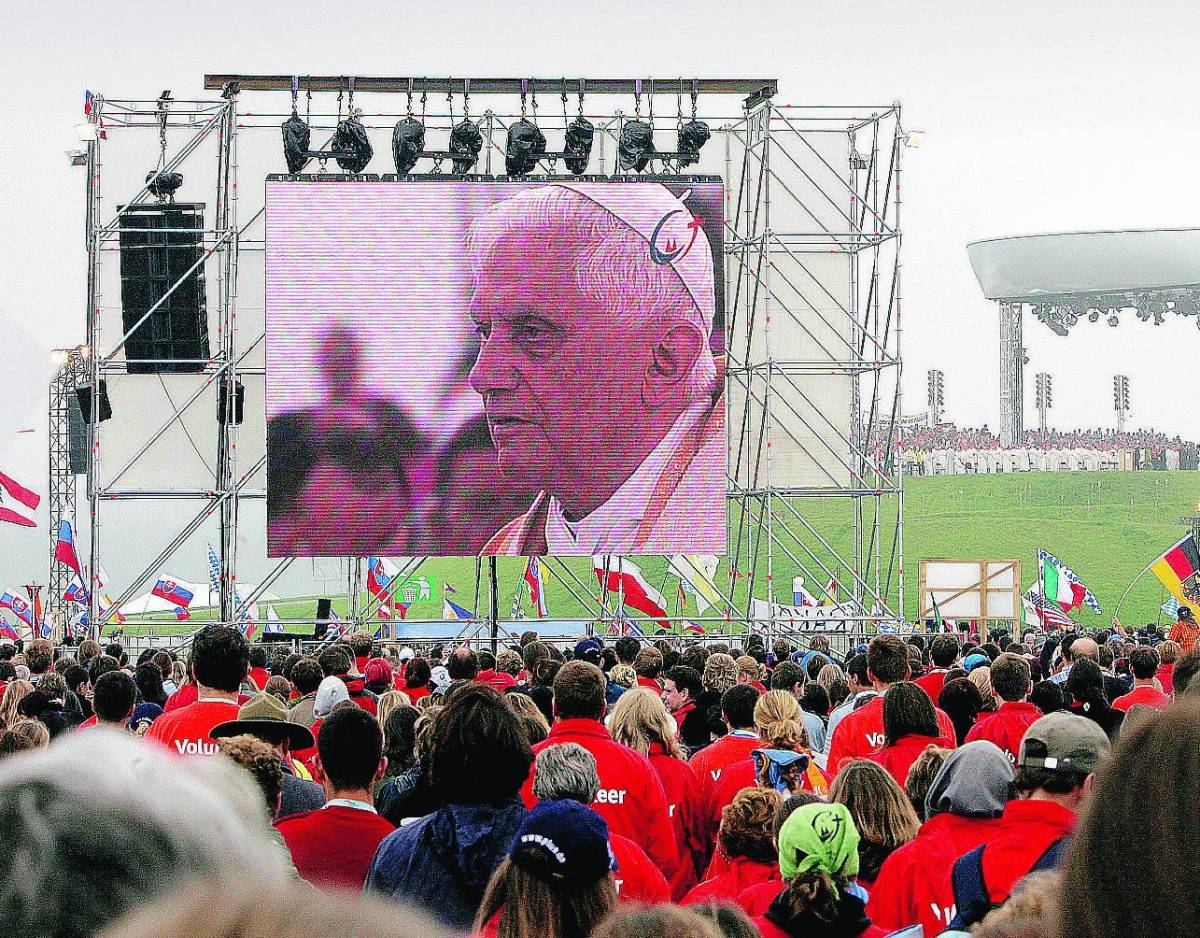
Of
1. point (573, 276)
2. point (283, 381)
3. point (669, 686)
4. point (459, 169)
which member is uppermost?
point (459, 169)

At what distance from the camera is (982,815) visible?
Result: 453cm

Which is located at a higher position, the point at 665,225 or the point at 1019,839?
the point at 665,225

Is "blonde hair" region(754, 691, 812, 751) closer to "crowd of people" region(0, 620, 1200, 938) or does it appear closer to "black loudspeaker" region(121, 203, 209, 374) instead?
"crowd of people" region(0, 620, 1200, 938)

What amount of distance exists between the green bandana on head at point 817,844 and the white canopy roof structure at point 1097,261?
81.7 metres

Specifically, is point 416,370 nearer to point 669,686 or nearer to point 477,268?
point 477,268

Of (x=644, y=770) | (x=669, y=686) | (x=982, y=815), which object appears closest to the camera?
(x=982, y=815)

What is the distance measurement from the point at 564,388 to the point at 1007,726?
1253 cm

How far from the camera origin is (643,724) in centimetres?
649

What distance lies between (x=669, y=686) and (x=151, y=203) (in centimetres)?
1414

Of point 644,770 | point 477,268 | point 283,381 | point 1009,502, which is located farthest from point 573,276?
point 1009,502

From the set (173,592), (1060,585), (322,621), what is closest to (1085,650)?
(322,621)

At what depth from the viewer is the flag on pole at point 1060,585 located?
25734 millimetres

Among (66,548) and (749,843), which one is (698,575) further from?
(749,843)

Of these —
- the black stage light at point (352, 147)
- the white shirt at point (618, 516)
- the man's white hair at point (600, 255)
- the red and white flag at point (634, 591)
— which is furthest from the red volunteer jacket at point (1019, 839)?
the red and white flag at point (634, 591)
